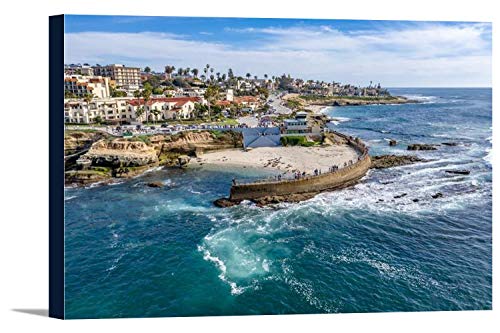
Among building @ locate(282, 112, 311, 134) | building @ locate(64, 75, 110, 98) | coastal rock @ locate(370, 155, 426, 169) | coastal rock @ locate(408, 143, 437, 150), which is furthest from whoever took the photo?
building @ locate(282, 112, 311, 134)

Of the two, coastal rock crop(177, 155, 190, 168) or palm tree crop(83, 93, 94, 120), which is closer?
palm tree crop(83, 93, 94, 120)

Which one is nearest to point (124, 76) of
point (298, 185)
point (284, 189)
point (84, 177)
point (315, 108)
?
point (84, 177)

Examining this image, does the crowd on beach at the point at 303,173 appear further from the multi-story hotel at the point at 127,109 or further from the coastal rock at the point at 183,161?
the multi-story hotel at the point at 127,109

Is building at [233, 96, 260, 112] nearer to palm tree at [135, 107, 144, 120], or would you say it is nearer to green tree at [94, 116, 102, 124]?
palm tree at [135, 107, 144, 120]

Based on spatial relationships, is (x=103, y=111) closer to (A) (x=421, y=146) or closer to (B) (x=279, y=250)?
(B) (x=279, y=250)

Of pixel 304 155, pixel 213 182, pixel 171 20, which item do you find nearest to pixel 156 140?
pixel 213 182

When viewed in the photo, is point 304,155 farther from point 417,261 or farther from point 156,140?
point 417,261

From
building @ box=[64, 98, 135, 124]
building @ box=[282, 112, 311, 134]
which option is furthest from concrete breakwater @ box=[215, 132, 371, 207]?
building @ box=[64, 98, 135, 124]
